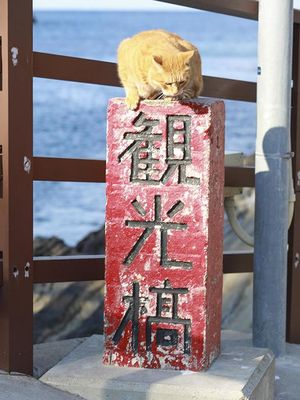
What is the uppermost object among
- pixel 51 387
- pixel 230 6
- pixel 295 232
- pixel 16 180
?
pixel 230 6

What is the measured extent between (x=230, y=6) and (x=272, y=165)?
2.70 feet

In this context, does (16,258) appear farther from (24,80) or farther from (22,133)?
(24,80)

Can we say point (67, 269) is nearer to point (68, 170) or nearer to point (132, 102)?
point (68, 170)

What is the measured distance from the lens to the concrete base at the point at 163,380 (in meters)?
3.13

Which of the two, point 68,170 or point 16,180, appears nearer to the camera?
point 16,180

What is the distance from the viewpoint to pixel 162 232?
3305 millimetres

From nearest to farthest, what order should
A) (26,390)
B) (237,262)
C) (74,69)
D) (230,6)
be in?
(26,390) → (74,69) → (230,6) → (237,262)

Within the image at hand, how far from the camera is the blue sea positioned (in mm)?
19939

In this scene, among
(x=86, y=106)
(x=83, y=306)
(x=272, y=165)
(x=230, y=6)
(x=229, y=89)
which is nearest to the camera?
(x=272, y=165)

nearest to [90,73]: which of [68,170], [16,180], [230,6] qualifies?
[68,170]

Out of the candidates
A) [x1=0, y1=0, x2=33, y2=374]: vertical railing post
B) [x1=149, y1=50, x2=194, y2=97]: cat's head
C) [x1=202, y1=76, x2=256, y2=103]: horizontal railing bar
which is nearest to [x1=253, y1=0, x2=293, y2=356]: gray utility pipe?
[x1=202, y1=76, x2=256, y2=103]: horizontal railing bar

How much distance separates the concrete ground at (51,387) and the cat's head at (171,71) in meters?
1.23

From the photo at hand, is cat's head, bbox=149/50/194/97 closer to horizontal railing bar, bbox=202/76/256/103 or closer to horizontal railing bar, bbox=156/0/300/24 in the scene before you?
horizontal railing bar, bbox=156/0/300/24

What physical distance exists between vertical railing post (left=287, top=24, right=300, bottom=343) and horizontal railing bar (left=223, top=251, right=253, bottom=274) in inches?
8.3
